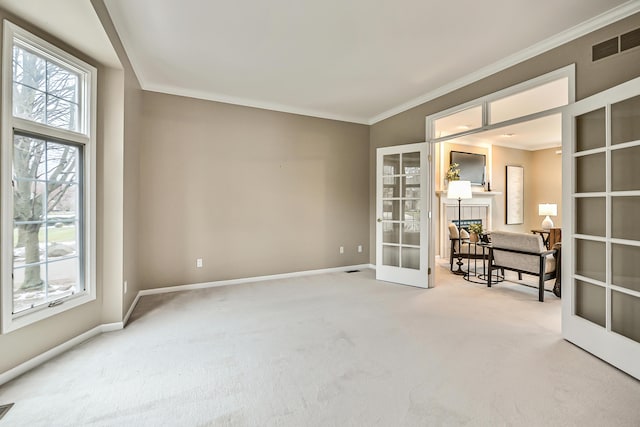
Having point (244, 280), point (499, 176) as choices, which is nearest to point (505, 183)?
point (499, 176)

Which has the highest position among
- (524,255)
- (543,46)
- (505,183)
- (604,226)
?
(543,46)

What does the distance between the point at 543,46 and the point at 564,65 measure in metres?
0.29

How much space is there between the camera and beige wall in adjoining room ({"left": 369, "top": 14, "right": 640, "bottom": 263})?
223cm

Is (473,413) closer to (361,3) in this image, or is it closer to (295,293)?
(295,293)

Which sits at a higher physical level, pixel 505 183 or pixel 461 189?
pixel 505 183

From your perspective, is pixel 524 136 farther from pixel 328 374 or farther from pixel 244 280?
pixel 328 374

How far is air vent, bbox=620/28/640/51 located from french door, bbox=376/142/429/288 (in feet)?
6.83

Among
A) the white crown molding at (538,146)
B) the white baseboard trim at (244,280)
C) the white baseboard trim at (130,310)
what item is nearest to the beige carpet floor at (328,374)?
the white baseboard trim at (130,310)

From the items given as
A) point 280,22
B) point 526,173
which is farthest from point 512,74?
point 526,173

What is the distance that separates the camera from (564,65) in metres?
2.63

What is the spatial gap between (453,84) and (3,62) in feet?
14.0

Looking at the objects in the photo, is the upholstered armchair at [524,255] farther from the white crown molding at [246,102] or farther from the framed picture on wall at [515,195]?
the framed picture on wall at [515,195]

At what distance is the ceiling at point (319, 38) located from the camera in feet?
7.38

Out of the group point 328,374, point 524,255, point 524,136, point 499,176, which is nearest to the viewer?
point 328,374
